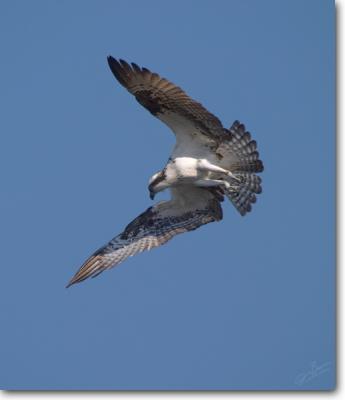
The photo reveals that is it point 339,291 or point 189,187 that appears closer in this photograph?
point 339,291

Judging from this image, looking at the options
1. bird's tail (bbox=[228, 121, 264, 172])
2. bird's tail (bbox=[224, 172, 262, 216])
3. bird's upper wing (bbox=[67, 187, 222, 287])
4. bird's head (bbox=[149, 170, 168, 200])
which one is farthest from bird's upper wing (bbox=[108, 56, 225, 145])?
bird's upper wing (bbox=[67, 187, 222, 287])

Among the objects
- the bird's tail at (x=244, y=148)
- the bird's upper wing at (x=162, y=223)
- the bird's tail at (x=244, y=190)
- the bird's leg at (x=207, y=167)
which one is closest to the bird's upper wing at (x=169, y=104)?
the bird's leg at (x=207, y=167)

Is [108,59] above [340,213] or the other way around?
above

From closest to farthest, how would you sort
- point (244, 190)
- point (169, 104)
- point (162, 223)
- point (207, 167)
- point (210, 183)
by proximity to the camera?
point (169, 104) → point (207, 167) → point (210, 183) → point (244, 190) → point (162, 223)

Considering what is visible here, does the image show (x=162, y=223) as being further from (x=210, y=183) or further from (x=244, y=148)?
(x=244, y=148)

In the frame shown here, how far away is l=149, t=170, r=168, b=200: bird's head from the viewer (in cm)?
1022

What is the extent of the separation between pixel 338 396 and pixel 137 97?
3805 mm

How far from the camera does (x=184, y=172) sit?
10078 millimetres

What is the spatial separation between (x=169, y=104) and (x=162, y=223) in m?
1.85

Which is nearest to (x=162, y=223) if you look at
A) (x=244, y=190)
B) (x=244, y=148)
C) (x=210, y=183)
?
(x=210, y=183)

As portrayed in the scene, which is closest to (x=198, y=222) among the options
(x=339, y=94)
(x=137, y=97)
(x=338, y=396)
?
(x=137, y=97)

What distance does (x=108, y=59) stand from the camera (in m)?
9.30

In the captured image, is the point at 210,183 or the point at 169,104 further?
the point at 210,183

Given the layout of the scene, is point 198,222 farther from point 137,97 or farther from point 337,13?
point 337,13
